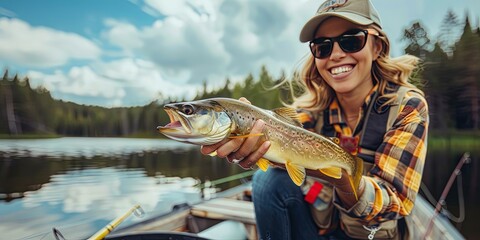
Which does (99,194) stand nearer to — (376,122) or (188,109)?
(376,122)

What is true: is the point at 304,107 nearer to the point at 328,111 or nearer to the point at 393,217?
the point at 328,111

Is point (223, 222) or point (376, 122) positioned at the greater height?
point (376, 122)

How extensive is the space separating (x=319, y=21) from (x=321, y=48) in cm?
16

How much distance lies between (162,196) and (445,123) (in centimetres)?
2372

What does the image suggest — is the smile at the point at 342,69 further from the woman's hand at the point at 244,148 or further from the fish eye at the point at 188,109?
the fish eye at the point at 188,109

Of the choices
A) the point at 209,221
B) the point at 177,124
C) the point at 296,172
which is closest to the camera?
the point at 177,124

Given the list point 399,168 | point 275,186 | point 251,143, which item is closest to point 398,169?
point 399,168

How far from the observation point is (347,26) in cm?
189

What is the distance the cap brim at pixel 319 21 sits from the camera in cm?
178

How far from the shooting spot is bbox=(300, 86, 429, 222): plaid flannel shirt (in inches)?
60.0

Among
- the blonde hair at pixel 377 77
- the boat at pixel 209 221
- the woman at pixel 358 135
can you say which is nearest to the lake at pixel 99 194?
the boat at pixel 209 221

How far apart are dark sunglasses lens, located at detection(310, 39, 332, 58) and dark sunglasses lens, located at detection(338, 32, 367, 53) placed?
0.08 m

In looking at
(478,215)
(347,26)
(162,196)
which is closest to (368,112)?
(347,26)

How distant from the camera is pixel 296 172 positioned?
1.38 metres
